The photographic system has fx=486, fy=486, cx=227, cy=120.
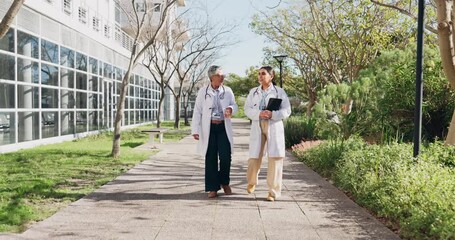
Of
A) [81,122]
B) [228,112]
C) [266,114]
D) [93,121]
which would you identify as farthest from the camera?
[93,121]

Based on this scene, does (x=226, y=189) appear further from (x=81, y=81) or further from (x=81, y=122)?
(x=81, y=81)

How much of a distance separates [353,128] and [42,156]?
763 cm

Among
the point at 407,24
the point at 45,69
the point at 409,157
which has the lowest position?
the point at 409,157

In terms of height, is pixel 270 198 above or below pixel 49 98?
below

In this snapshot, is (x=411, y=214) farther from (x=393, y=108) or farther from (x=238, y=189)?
(x=393, y=108)

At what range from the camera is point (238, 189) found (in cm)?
Result: 734

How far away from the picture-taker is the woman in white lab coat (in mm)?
6344

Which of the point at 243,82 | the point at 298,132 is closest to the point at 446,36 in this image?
the point at 298,132

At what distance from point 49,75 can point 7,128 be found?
3.78 meters

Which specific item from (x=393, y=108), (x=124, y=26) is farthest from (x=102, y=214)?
(x=124, y=26)

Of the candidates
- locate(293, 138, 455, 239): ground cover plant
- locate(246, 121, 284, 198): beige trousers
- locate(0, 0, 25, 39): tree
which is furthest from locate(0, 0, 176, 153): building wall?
locate(293, 138, 455, 239): ground cover plant

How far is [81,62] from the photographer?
777 inches

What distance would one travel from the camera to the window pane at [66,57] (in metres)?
17.4

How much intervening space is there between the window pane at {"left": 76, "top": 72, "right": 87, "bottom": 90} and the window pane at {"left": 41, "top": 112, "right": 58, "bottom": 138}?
286 centimetres
